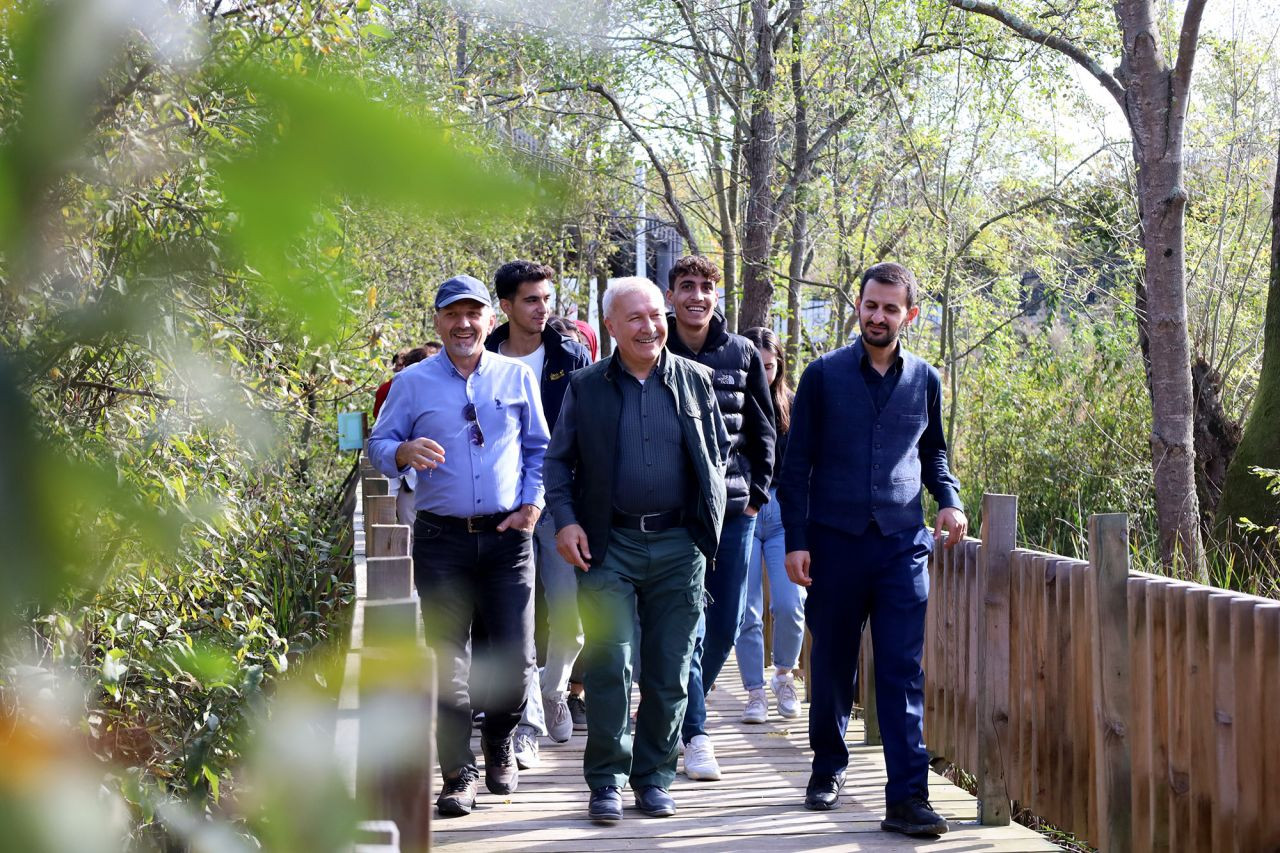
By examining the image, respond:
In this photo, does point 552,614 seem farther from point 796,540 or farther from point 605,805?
point 796,540

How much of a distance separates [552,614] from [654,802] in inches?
46.0

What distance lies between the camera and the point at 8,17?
0.52 metres

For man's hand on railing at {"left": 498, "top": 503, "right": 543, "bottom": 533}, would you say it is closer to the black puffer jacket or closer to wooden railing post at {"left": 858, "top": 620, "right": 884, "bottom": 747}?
A: the black puffer jacket

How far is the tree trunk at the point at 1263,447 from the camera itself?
7.60 metres

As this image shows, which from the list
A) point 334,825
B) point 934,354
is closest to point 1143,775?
point 334,825

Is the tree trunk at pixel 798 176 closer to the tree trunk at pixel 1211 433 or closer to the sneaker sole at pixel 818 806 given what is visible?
the tree trunk at pixel 1211 433

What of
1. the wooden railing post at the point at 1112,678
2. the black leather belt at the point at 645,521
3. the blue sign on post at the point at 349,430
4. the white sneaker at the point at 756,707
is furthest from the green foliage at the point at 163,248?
the white sneaker at the point at 756,707

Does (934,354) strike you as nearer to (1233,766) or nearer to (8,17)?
(1233,766)

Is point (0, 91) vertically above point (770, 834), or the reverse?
point (0, 91)

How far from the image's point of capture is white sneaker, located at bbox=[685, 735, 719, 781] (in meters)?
5.91

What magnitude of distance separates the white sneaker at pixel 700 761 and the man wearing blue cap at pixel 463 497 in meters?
1.07

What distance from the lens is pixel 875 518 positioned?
496cm

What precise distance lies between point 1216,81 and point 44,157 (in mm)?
13428

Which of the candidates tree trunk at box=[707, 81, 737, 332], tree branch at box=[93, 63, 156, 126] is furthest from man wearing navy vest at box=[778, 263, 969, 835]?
tree trunk at box=[707, 81, 737, 332]
